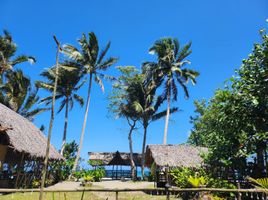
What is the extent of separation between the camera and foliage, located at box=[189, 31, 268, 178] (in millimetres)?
7730

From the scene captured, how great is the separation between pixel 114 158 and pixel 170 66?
1226cm

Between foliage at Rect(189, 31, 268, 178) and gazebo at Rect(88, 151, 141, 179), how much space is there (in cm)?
2148

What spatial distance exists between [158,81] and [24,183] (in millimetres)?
14694

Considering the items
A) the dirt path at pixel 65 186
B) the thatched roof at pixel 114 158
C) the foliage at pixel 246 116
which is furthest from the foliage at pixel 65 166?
the foliage at pixel 246 116

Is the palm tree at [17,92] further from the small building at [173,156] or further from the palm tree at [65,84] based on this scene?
the small building at [173,156]

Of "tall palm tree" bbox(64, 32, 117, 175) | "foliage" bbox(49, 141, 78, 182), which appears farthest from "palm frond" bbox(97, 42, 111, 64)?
"foliage" bbox(49, 141, 78, 182)

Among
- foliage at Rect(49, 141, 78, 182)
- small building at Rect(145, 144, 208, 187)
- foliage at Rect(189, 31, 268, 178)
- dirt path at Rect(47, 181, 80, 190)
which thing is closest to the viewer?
foliage at Rect(189, 31, 268, 178)

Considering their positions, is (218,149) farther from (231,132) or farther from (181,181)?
(181,181)

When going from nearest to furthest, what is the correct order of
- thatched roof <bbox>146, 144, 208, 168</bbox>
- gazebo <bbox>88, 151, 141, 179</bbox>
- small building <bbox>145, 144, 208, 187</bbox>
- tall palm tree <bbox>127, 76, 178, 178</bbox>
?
small building <bbox>145, 144, 208, 187</bbox>
thatched roof <bbox>146, 144, 208, 168</bbox>
tall palm tree <bbox>127, 76, 178, 178</bbox>
gazebo <bbox>88, 151, 141, 179</bbox>

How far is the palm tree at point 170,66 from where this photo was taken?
80.3ft

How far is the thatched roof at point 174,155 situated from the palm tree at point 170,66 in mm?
3897

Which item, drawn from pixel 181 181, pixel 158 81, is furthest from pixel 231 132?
pixel 158 81

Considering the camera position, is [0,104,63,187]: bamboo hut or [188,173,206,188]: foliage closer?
[188,173,206,188]: foliage

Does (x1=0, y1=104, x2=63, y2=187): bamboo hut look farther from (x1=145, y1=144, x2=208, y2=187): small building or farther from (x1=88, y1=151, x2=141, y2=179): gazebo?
(x1=88, y1=151, x2=141, y2=179): gazebo
